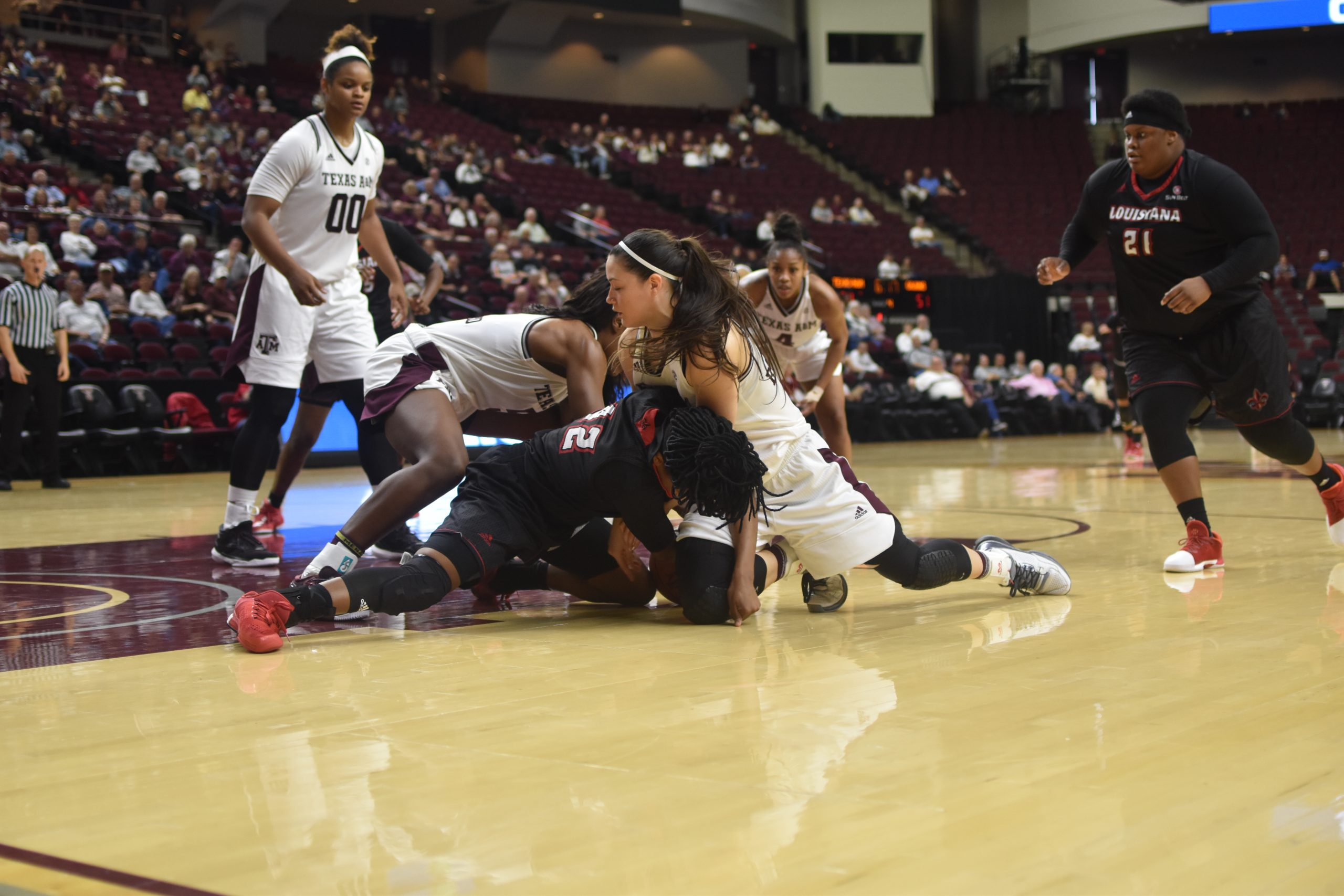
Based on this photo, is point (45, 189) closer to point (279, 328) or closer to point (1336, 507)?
point (279, 328)

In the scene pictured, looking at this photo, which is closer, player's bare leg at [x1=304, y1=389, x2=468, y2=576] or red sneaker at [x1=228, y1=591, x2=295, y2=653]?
red sneaker at [x1=228, y1=591, x2=295, y2=653]

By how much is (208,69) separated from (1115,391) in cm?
1525

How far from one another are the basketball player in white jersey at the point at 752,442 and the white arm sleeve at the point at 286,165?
6.59 ft

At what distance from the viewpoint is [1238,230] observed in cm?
449

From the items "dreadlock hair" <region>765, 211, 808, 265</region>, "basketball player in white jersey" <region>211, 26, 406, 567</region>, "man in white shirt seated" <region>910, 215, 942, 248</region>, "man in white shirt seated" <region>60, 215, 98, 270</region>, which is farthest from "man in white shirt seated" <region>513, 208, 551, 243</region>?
"basketball player in white jersey" <region>211, 26, 406, 567</region>

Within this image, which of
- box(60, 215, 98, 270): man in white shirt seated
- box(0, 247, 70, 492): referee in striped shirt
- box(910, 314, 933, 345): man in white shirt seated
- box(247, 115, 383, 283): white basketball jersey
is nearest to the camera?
box(247, 115, 383, 283): white basketball jersey

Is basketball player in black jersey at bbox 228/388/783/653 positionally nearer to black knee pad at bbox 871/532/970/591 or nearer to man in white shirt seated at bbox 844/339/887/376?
black knee pad at bbox 871/532/970/591

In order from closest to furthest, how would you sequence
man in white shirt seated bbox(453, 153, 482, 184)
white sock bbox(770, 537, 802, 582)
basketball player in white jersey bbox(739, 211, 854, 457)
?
1. white sock bbox(770, 537, 802, 582)
2. basketball player in white jersey bbox(739, 211, 854, 457)
3. man in white shirt seated bbox(453, 153, 482, 184)

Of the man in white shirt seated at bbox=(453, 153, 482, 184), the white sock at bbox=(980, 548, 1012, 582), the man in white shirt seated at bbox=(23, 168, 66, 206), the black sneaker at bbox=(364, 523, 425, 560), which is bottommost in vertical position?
the black sneaker at bbox=(364, 523, 425, 560)

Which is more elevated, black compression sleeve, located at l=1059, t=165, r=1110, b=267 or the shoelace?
black compression sleeve, located at l=1059, t=165, r=1110, b=267

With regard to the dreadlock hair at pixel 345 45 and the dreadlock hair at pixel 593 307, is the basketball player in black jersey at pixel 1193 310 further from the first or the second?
the dreadlock hair at pixel 345 45

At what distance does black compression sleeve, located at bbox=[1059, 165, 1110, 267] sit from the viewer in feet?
15.8

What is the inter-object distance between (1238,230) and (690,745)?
3.28 metres

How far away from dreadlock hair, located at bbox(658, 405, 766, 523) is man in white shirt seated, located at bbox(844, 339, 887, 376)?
14302mm
